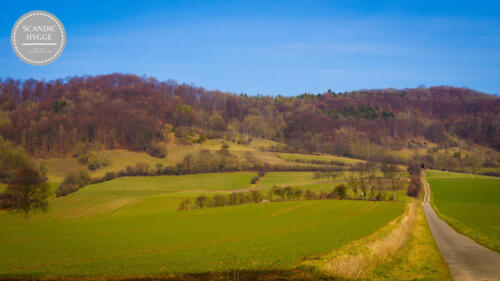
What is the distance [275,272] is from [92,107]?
182816 millimetres

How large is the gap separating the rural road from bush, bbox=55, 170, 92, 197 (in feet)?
301

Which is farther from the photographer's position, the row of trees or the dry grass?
the row of trees

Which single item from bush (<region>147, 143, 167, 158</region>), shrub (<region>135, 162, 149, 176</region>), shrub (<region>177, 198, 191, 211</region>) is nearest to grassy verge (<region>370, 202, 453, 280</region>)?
shrub (<region>177, 198, 191, 211</region>)

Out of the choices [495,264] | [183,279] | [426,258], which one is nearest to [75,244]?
[183,279]

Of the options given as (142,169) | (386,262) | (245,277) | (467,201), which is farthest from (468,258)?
(142,169)

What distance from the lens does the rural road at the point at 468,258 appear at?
19.5m

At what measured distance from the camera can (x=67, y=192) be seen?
97.7 metres

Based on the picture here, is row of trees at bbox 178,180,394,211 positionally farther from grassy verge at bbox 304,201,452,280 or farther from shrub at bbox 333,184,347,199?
grassy verge at bbox 304,201,452,280

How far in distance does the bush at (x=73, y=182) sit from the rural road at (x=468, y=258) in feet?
301

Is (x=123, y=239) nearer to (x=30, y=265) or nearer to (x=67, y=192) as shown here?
(x=30, y=265)

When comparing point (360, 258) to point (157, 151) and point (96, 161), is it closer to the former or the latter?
point (96, 161)

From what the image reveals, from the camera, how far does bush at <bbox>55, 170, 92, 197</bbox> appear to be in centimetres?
9769

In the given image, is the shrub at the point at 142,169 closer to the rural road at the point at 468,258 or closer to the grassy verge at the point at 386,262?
the grassy verge at the point at 386,262

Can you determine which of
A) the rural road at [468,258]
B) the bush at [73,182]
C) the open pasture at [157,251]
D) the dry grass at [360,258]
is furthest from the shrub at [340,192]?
the bush at [73,182]
